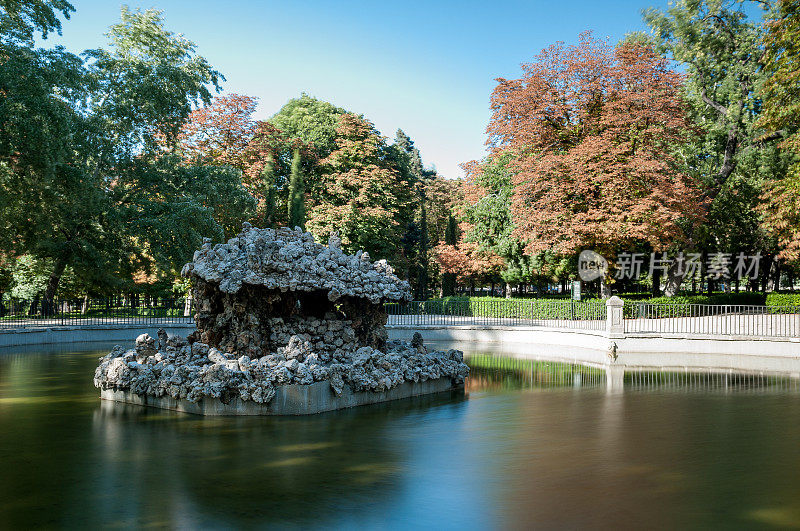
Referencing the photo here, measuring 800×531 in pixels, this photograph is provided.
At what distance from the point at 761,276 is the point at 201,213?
4284 centimetres

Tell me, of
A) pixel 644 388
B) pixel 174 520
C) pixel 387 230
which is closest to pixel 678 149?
pixel 387 230

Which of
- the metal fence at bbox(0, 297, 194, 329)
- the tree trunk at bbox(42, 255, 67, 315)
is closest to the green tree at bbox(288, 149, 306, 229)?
the metal fence at bbox(0, 297, 194, 329)

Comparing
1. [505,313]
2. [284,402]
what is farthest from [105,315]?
[284,402]

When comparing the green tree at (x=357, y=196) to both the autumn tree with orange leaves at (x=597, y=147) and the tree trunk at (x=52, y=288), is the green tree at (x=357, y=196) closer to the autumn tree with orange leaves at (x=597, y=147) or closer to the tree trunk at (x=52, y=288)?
the autumn tree with orange leaves at (x=597, y=147)

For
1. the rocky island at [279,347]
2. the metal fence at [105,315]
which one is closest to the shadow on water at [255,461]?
the rocky island at [279,347]

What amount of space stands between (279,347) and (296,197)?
25461 mm

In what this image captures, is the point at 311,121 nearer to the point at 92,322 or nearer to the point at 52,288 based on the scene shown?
the point at 52,288

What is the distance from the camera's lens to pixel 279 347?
1359 centimetres

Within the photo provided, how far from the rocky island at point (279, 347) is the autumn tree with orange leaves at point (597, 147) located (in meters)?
14.8

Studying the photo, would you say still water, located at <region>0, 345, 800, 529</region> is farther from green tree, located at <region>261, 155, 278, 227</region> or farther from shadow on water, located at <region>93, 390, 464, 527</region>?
green tree, located at <region>261, 155, 278, 227</region>

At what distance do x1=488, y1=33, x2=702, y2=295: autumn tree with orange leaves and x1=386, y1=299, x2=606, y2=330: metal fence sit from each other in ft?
9.06

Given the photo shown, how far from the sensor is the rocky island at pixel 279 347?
468 inches

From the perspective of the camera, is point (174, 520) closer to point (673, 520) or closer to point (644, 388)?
point (673, 520)

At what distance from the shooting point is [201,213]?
31234mm
